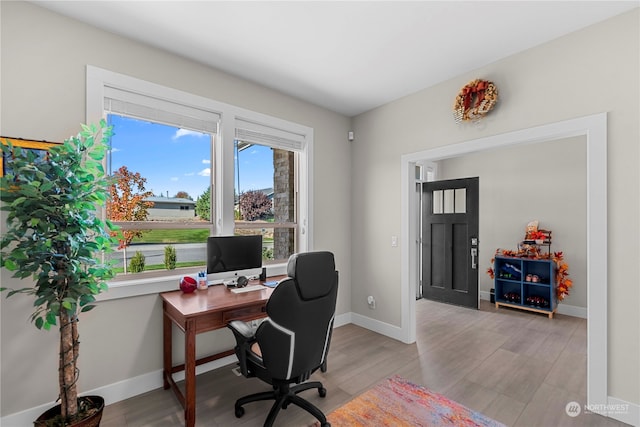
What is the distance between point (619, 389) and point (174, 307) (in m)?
3.14

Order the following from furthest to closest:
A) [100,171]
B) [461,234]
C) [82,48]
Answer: [461,234] < [82,48] < [100,171]

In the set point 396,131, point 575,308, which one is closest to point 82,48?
point 396,131

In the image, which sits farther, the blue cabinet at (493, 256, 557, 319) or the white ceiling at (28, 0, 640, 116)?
the blue cabinet at (493, 256, 557, 319)

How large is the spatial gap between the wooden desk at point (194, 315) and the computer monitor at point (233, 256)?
164 millimetres

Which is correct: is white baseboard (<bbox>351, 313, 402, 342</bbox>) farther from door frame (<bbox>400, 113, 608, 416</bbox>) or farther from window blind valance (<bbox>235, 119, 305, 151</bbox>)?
window blind valance (<bbox>235, 119, 305, 151</bbox>)

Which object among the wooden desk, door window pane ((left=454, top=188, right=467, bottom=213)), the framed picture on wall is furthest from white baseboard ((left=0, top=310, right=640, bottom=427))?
door window pane ((left=454, top=188, right=467, bottom=213))

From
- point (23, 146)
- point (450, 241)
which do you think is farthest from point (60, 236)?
point (450, 241)

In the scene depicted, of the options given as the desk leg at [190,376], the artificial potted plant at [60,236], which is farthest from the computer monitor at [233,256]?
the artificial potted plant at [60,236]

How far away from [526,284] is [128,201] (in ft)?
16.9

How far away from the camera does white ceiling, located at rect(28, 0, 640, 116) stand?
6.40 feet

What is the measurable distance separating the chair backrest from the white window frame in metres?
1.18

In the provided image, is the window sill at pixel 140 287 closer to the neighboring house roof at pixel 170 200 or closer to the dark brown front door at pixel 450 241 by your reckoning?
the neighboring house roof at pixel 170 200

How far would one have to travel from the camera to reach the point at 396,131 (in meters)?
3.45

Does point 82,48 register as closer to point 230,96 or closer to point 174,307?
point 230,96
